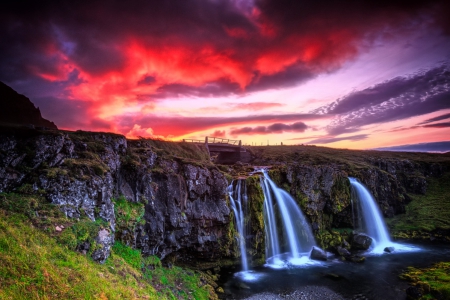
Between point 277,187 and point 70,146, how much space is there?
2412cm

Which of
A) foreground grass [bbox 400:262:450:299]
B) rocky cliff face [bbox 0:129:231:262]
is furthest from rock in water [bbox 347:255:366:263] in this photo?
rocky cliff face [bbox 0:129:231:262]

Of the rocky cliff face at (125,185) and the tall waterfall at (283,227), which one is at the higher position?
the rocky cliff face at (125,185)

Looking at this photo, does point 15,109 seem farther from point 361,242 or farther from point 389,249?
point 389,249

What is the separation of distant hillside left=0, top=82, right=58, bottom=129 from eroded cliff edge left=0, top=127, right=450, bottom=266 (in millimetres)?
14930

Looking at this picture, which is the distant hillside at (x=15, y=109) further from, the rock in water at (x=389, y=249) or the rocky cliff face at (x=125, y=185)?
the rock in water at (x=389, y=249)

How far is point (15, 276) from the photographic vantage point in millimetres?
8180

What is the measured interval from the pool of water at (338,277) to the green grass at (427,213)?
37.4 ft

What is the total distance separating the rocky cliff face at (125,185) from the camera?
1348 cm

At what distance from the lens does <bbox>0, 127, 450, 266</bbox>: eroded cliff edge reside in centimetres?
1368

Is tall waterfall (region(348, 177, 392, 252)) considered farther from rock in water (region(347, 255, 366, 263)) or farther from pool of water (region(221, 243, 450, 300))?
rock in water (region(347, 255, 366, 263))

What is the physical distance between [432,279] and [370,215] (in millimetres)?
17598

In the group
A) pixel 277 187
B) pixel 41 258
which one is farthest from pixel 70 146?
pixel 277 187

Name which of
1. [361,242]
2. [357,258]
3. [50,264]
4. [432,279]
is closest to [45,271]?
[50,264]

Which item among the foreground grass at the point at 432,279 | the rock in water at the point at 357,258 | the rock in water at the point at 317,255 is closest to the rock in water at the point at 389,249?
the foreground grass at the point at 432,279
